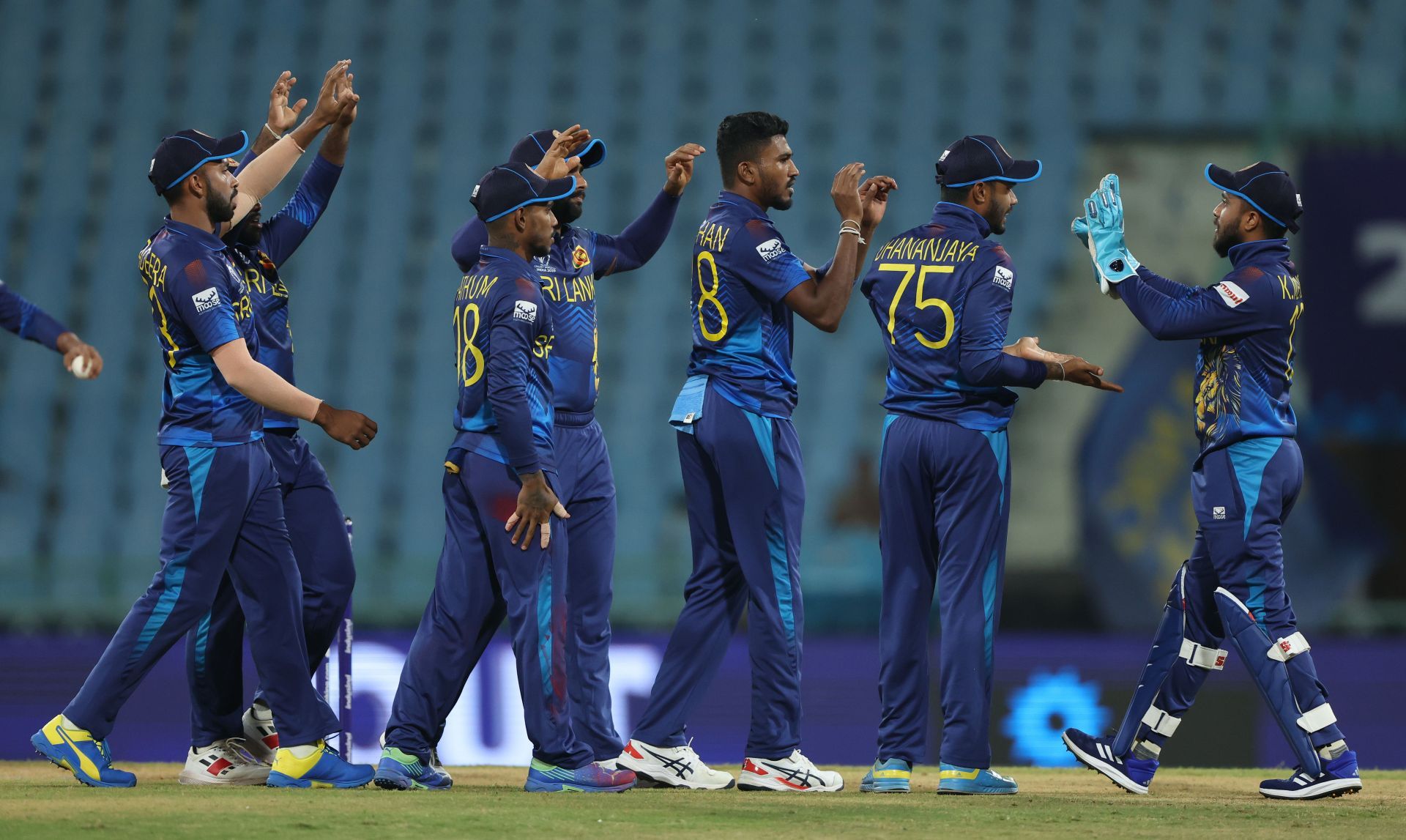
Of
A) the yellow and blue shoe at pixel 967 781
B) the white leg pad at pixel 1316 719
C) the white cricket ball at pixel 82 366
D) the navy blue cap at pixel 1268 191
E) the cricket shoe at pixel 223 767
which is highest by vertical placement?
the navy blue cap at pixel 1268 191

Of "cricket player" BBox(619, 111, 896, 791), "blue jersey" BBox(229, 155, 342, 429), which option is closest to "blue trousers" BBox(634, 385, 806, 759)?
"cricket player" BBox(619, 111, 896, 791)

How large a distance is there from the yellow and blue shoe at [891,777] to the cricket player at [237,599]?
74.6 inches

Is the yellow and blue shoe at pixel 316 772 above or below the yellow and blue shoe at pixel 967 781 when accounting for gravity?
below

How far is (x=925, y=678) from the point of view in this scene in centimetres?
603

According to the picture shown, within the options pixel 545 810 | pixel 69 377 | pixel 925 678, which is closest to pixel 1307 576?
pixel 925 678

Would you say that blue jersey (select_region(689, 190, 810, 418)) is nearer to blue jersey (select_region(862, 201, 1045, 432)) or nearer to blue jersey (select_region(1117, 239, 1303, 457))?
blue jersey (select_region(862, 201, 1045, 432))

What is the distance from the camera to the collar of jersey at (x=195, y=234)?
5.79 meters

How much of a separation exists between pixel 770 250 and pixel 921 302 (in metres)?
0.53

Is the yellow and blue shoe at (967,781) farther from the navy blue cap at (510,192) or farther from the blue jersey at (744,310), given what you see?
the navy blue cap at (510,192)

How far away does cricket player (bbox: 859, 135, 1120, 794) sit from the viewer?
19.2ft

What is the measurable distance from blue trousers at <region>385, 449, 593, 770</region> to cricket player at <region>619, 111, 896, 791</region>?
54 cm

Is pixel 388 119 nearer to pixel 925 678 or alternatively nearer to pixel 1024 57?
pixel 1024 57

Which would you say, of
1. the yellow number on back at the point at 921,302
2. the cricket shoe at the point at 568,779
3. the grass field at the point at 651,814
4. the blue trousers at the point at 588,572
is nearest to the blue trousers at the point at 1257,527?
the grass field at the point at 651,814

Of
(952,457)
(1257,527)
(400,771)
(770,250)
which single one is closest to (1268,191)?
(1257,527)
